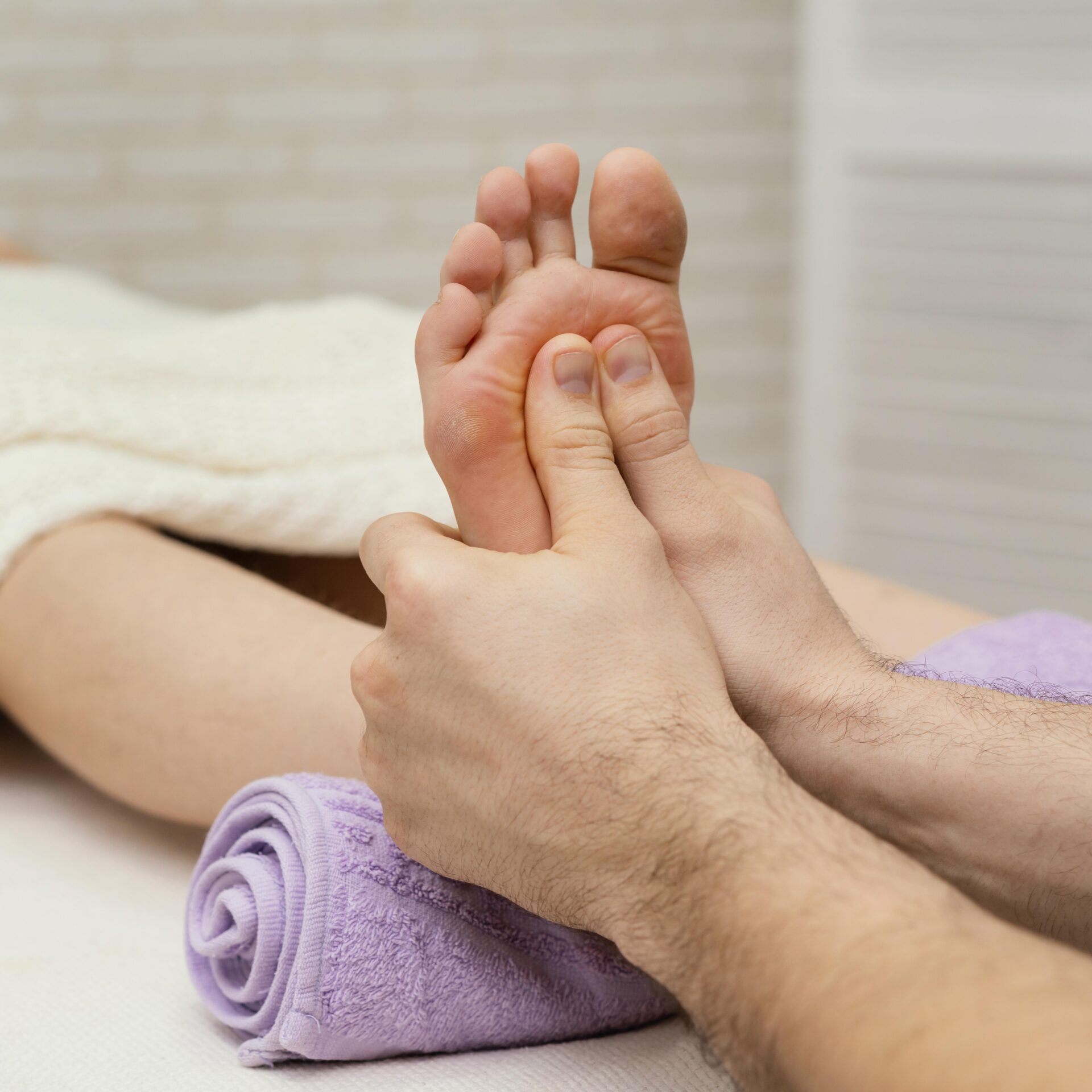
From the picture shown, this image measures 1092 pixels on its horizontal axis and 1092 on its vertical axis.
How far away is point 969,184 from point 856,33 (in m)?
0.32

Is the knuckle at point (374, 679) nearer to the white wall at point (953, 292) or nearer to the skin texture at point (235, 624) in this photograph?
the skin texture at point (235, 624)

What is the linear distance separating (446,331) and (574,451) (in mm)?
112

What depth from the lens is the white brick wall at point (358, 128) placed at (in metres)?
2.32

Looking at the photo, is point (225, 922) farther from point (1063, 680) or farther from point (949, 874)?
point (1063, 680)

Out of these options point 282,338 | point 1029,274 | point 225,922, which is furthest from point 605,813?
point 1029,274

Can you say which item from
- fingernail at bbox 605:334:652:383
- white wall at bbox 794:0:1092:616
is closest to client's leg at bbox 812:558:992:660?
fingernail at bbox 605:334:652:383

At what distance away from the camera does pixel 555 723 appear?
1.68 ft

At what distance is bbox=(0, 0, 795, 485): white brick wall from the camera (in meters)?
2.32

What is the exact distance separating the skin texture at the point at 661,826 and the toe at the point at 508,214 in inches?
6.2

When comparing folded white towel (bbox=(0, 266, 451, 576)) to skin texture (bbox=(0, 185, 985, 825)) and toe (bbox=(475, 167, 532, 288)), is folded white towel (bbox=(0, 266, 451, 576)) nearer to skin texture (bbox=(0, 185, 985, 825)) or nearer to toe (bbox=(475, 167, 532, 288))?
skin texture (bbox=(0, 185, 985, 825))

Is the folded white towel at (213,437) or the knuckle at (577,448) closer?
the knuckle at (577,448)

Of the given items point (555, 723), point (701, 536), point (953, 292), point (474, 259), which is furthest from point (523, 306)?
point (953, 292)

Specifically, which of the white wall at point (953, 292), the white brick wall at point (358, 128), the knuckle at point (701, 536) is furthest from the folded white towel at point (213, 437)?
the white brick wall at point (358, 128)

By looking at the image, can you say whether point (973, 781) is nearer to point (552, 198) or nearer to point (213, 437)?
point (552, 198)
